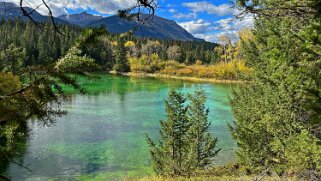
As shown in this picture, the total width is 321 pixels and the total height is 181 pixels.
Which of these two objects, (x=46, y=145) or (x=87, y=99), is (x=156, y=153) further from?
(x=87, y=99)

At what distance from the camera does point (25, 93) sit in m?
3.30

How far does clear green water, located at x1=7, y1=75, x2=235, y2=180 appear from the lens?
23.7m

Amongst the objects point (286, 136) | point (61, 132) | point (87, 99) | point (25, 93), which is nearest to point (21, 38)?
point (87, 99)

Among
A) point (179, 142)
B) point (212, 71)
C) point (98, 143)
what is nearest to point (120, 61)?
point (212, 71)

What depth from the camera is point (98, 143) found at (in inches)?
1179

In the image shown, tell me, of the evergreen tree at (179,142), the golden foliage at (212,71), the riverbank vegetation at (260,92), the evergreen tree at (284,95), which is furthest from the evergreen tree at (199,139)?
the golden foliage at (212,71)

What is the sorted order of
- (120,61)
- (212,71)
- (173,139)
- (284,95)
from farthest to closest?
(120,61) → (212,71) → (173,139) → (284,95)

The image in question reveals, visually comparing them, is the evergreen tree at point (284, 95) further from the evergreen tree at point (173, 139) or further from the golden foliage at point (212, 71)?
the golden foliage at point (212, 71)

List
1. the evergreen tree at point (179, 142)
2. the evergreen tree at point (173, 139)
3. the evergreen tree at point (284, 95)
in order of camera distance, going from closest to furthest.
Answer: the evergreen tree at point (284, 95)
the evergreen tree at point (179, 142)
the evergreen tree at point (173, 139)

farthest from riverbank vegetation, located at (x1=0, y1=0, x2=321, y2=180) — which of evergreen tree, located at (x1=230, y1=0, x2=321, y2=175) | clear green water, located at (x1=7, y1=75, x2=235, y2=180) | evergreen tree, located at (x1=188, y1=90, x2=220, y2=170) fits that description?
clear green water, located at (x1=7, y1=75, x2=235, y2=180)

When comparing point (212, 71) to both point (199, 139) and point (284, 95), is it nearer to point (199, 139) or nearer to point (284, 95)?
point (199, 139)

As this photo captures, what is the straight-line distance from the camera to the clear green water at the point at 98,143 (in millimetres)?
23656

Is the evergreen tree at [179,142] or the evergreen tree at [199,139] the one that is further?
the evergreen tree at [199,139]

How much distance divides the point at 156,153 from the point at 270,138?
695 cm
